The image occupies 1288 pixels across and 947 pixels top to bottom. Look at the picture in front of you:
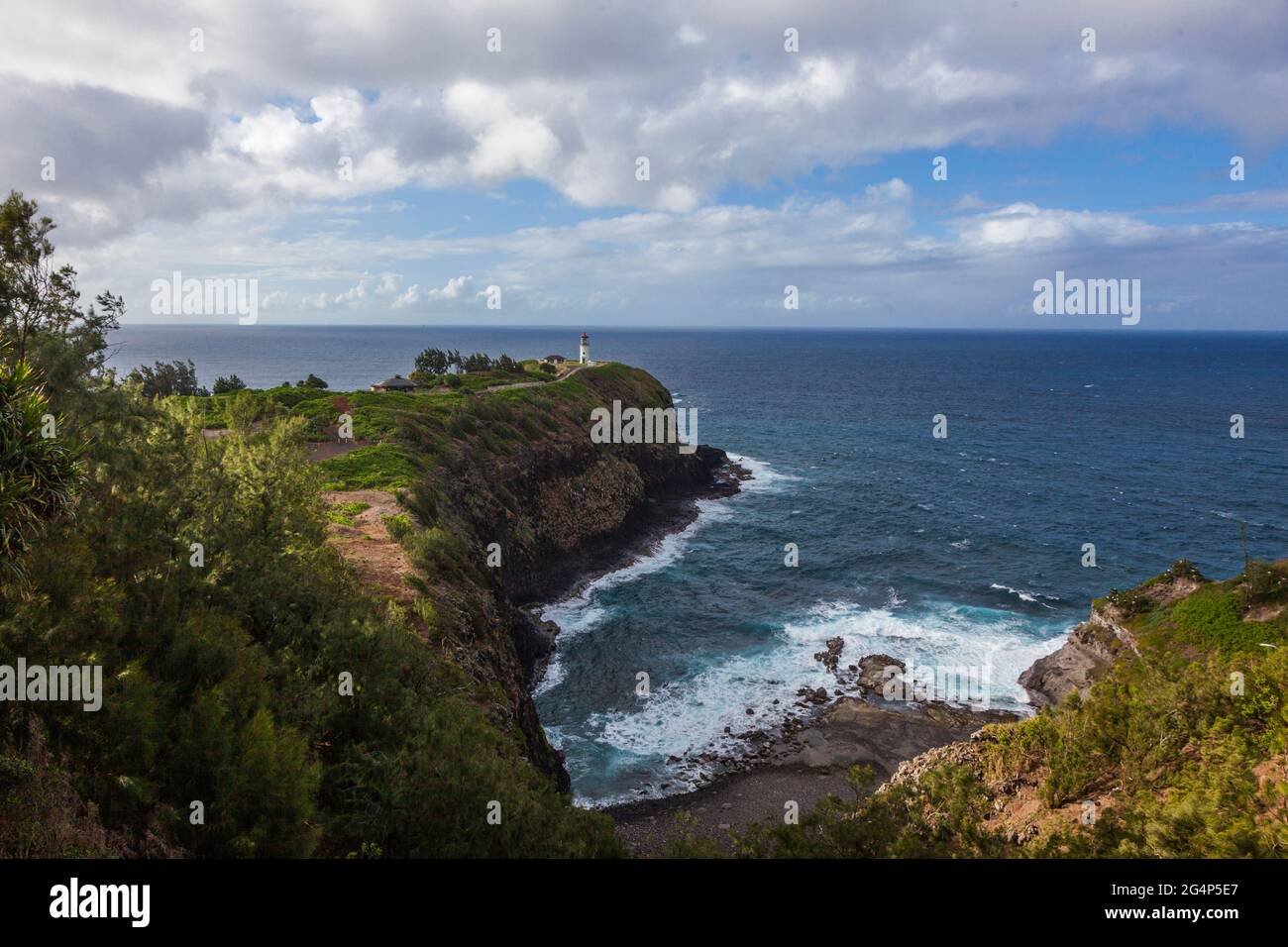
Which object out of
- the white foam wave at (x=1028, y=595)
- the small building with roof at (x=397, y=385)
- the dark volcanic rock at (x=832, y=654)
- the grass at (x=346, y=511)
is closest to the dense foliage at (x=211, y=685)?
the grass at (x=346, y=511)

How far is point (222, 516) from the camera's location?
61.6 ft

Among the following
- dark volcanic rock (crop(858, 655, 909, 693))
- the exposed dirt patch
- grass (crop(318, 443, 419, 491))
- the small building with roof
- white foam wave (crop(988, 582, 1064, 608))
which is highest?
the small building with roof

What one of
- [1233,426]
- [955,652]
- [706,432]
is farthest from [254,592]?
[1233,426]

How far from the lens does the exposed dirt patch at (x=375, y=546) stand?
25656 millimetres

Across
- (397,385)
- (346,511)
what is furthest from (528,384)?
(346,511)

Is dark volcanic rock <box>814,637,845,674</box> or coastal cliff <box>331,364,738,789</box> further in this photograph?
dark volcanic rock <box>814,637,845,674</box>

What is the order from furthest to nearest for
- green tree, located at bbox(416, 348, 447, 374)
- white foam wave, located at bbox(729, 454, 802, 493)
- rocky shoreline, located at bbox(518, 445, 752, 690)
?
green tree, located at bbox(416, 348, 447, 374) < white foam wave, located at bbox(729, 454, 802, 493) < rocky shoreline, located at bbox(518, 445, 752, 690)

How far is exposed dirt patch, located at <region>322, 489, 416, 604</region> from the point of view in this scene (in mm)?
25656

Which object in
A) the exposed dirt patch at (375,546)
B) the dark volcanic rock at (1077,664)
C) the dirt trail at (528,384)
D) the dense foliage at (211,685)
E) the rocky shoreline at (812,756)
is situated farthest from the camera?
the dirt trail at (528,384)

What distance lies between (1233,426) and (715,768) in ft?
380

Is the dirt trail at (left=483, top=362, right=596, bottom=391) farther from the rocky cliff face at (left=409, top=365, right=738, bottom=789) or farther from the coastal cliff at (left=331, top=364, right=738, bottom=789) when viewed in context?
→ the rocky cliff face at (left=409, top=365, right=738, bottom=789)

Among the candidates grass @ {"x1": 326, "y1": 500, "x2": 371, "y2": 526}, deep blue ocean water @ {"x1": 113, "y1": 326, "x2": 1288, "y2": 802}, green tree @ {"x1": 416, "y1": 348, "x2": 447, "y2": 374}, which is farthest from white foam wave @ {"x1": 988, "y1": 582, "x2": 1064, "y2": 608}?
green tree @ {"x1": 416, "y1": 348, "x2": 447, "y2": 374}

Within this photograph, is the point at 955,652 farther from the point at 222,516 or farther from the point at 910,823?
the point at 222,516

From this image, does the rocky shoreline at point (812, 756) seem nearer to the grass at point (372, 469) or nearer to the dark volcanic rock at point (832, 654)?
the dark volcanic rock at point (832, 654)
